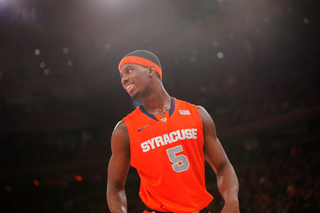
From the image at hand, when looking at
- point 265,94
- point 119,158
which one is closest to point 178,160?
point 119,158

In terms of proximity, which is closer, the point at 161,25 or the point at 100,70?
the point at 161,25

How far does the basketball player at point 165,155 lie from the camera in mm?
1932

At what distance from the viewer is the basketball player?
193 centimetres

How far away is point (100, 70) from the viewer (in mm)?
14352

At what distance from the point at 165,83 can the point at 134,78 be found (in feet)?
38.2

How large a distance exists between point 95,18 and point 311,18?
8.37 metres

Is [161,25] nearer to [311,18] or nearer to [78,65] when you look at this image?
[78,65]

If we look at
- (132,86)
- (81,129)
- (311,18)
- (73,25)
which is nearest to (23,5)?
(73,25)

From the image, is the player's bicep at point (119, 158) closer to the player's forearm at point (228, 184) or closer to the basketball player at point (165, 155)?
the basketball player at point (165, 155)

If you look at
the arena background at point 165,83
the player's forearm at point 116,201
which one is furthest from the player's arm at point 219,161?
the arena background at point 165,83

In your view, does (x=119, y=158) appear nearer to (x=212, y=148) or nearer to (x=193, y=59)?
(x=212, y=148)

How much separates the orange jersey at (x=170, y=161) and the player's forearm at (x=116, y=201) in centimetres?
17

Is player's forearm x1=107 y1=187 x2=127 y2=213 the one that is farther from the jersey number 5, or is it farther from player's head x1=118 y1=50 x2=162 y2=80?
player's head x1=118 y1=50 x2=162 y2=80

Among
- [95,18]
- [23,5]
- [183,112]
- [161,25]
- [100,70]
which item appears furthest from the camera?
[100,70]
